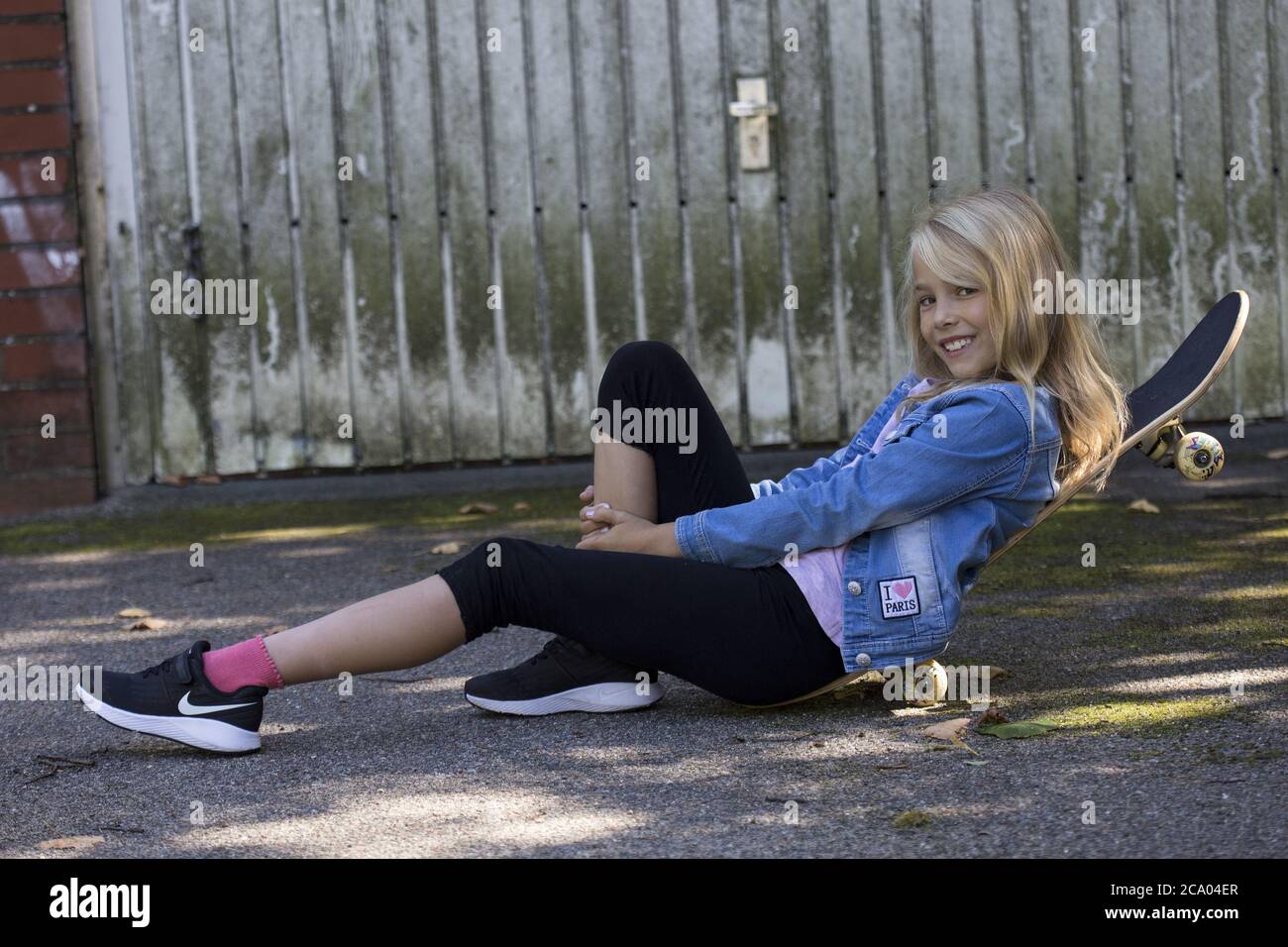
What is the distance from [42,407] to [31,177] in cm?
79

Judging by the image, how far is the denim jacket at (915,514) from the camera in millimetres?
2717

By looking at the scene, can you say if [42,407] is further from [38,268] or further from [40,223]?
[40,223]

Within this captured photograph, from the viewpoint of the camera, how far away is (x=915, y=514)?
9.03 feet

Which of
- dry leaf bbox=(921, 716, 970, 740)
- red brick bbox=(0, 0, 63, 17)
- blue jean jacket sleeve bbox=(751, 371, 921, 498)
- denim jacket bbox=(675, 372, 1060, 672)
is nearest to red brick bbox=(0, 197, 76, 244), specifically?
red brick bbox=(0, 0, 63, 17)

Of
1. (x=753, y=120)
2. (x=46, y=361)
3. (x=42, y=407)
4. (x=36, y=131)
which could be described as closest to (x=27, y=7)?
(x=36, y=131)

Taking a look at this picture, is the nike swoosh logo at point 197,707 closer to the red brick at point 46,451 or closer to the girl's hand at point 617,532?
the girl's hand at point 617,532

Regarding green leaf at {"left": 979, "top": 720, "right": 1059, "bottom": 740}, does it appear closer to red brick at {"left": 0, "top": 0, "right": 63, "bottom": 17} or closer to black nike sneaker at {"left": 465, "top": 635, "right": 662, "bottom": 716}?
black nike sneaker at {"left": 465, "top": 635, "right": 662, "bottom": 716}

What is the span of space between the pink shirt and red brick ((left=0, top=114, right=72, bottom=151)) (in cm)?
365

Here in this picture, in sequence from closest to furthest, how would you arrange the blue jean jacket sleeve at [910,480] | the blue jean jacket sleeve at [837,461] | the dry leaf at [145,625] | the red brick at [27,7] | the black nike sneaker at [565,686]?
the blue jean jacket sleeve at [910,480] → the black nike sneaker at [565,686] → the blue jean jacket sleeve at [837,461] → the dry leaf at [145,625] → the red brick at [27,7]

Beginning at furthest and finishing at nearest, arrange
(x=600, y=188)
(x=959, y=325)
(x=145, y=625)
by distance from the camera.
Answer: (x=600, y=188), (x=145, y=625), (x=959, y=325)

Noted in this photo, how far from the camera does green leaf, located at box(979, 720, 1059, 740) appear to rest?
2719 millimetres

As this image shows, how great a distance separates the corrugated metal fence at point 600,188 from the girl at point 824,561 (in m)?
2.64

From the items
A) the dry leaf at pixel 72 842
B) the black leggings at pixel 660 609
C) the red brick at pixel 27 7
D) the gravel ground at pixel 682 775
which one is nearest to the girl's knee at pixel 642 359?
the black leggings at pixel 660 609
